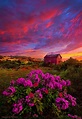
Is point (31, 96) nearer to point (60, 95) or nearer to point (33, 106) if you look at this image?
point (33, 106)

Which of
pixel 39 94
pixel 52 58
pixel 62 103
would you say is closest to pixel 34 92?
pixel 39 94

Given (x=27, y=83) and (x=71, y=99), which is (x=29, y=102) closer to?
(x=27, y=83)

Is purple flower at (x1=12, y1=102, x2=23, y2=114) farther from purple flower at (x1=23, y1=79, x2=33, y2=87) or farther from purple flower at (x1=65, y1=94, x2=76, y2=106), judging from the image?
purple flower at (x1=65, y1=94, x2=76, y2=106)

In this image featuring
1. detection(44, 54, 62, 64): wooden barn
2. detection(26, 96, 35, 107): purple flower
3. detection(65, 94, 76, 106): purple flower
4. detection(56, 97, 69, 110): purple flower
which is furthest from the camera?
detection(44, 54, 62, 64): wooden barn

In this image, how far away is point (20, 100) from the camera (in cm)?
695

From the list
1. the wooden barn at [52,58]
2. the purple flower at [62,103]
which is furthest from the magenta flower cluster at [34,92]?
the wooden barn at [52,58]

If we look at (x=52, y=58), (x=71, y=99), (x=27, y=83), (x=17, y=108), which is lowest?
(x=17, y=108)

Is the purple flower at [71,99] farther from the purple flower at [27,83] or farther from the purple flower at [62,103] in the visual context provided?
the purple flower at [27,83]

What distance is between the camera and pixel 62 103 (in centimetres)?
723

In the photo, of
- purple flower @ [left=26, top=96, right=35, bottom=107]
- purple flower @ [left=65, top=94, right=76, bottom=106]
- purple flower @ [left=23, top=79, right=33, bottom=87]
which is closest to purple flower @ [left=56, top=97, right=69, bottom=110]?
purple flower @ [left=65, top=94, right=76, bottom=106]

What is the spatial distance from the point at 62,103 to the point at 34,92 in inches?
39.9

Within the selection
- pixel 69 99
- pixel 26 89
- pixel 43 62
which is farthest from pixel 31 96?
pixel 43 62

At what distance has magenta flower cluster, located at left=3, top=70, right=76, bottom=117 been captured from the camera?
6.92 meters

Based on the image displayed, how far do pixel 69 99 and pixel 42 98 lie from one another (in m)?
1.09
